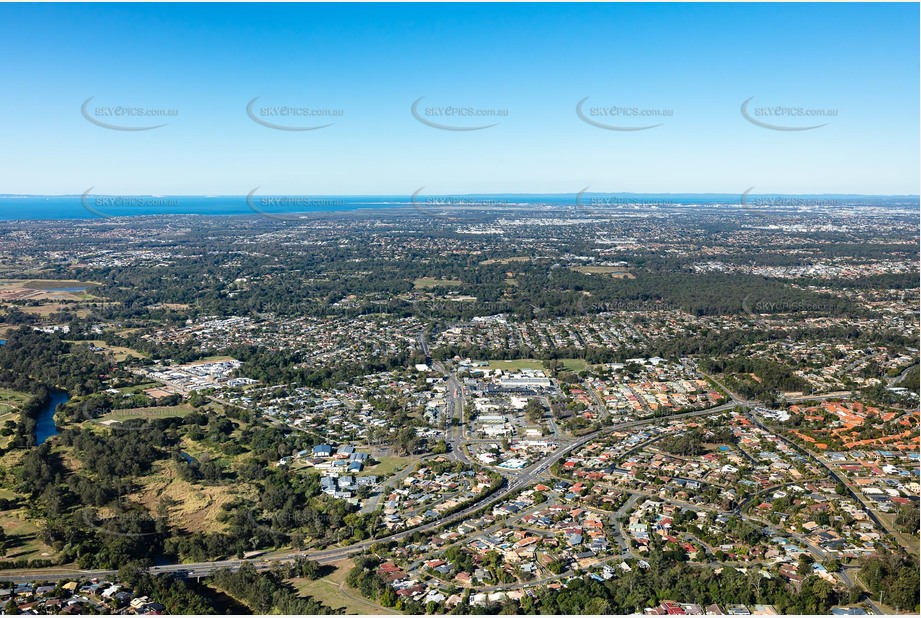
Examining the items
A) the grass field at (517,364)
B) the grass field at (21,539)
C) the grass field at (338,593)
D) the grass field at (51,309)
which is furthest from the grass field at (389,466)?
the grass field at (51,309)

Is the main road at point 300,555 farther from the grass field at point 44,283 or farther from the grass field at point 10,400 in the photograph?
the grass field at point 44,283

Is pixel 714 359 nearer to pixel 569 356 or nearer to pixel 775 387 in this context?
pixel 775 387

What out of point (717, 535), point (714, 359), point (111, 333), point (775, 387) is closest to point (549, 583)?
point (717, 535)

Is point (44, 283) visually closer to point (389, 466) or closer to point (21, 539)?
point (21, 539)

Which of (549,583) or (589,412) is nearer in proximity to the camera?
(549,583)

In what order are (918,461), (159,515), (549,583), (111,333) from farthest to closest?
1. (111,333)
2. (918,461)
3. (159,515)
4. (549,583)

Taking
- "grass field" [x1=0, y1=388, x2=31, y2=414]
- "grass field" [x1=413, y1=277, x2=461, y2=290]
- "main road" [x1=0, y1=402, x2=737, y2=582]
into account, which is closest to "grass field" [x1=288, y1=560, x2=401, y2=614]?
"main road" [x1=0, y1=402, x2=737, y2=582]

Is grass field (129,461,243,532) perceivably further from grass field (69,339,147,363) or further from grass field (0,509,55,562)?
grass field (69,339,147,363)
